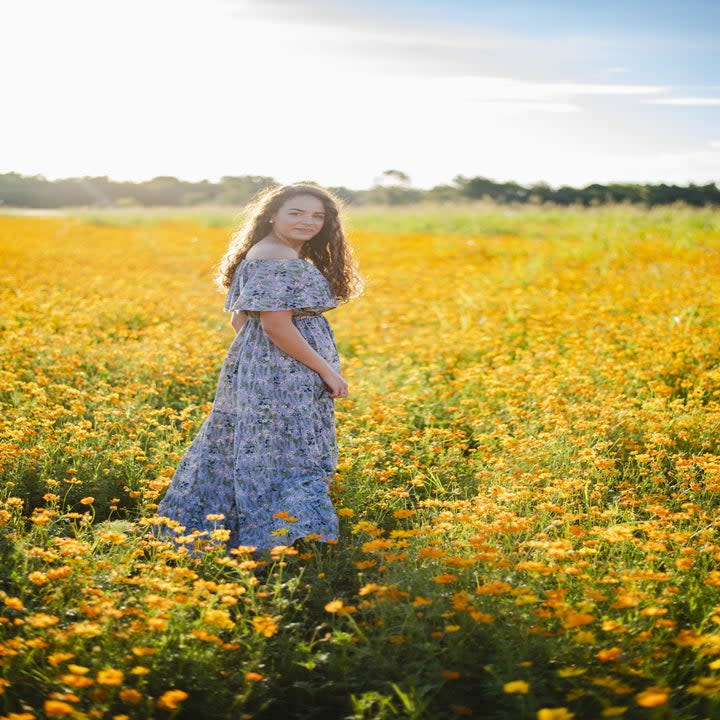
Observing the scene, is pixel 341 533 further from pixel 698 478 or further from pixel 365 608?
pixel 698 478

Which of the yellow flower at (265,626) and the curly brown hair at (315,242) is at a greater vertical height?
the curly brown hair at (315,242)

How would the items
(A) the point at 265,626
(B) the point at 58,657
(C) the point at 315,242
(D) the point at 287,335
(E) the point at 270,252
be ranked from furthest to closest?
1. (C) the point at 315,242
2. (E) the point at 270,252
3. (D) the point at 287,335
4. (A) the point at 265,626
5. (B) the point at 58,657

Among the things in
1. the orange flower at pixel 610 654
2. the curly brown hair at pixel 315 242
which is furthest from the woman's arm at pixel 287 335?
the orange flower at pixel 610 654

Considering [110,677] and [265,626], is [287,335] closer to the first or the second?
[265,626]

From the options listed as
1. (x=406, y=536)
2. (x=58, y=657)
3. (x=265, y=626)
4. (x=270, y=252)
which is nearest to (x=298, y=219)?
(x=270, y=252)

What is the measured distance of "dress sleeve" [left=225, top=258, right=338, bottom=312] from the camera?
3.65 m

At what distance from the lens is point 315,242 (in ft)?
13.6

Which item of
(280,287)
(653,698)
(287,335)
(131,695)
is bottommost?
(131,695)

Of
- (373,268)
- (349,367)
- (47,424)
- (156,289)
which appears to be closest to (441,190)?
(373,268)

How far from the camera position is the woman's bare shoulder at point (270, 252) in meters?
3.76

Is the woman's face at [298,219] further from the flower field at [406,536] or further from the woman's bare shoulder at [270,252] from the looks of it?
the flower field at [406,536]

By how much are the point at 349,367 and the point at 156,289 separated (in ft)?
15.5

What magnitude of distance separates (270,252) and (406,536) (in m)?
1.38

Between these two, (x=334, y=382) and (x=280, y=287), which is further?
(x=334, y=382)
